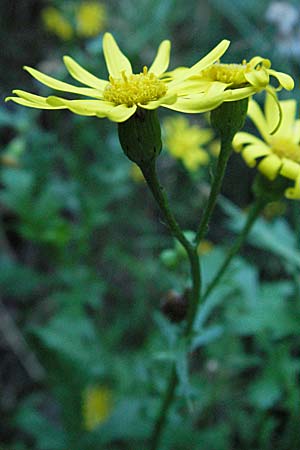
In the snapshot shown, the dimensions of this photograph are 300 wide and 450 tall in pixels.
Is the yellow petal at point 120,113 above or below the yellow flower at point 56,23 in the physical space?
above

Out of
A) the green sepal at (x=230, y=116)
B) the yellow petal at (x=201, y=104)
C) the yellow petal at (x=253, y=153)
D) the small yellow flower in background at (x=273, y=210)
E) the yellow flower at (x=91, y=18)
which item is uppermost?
the yellow petal at (x=201, y=104)

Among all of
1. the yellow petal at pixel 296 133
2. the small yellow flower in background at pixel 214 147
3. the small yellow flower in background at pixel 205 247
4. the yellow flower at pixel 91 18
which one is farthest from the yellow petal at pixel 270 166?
the yellow flower at pixel 91 18

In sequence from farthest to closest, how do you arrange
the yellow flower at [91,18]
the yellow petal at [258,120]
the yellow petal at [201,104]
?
1. the yellow flower at [91,18]
2. the yellow petal at [258,120]
3. the yellow petal at [201,104]

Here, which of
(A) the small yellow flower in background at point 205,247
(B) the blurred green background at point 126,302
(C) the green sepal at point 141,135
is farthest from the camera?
(A) the small yellow flower in background at point 205,247

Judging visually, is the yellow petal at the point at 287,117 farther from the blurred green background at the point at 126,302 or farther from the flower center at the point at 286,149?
the blurred green background at the point at 126,302

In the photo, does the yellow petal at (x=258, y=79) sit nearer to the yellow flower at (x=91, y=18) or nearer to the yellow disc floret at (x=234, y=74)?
the yellow disc floret at (x=234, y=74)

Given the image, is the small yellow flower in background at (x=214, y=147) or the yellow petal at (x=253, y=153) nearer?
the yellow petal at (x=253, y=153)

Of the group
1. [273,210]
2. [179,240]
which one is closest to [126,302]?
[273,210]

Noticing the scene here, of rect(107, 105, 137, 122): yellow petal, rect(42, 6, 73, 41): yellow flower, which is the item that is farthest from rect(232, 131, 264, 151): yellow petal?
rect(42, 6, 73, 41): yellow flower
